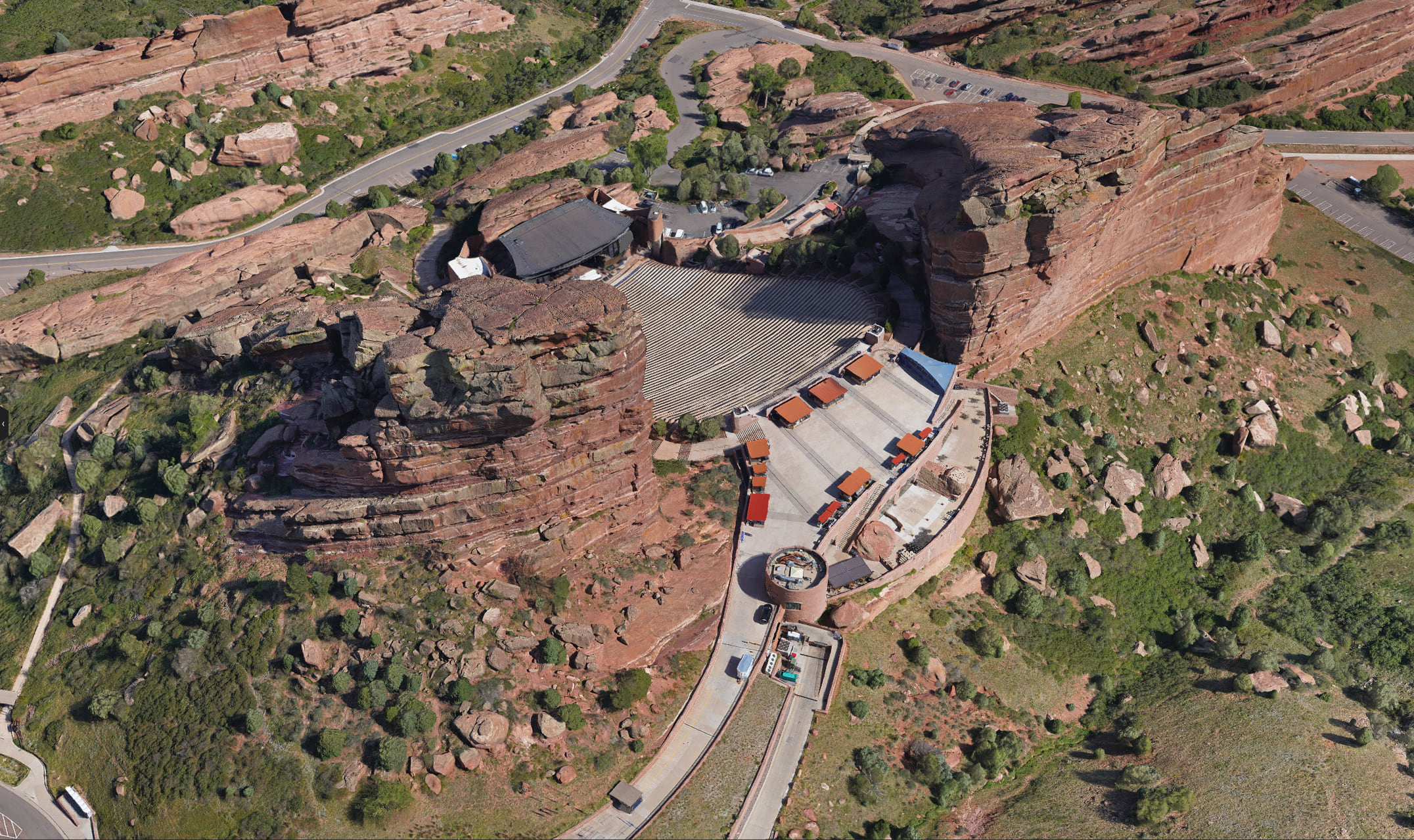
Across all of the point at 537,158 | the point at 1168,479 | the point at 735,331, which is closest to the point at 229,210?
the point at 537,158

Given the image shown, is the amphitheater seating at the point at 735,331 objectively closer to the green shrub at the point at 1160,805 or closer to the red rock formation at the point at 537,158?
the red rock formation at the point at 537,158

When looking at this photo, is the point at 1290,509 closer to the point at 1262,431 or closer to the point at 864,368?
the point at 1262,431

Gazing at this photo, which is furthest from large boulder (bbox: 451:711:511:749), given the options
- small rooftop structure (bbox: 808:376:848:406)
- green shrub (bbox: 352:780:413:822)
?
small rooftop structure (bbox: 808:376:848:406)

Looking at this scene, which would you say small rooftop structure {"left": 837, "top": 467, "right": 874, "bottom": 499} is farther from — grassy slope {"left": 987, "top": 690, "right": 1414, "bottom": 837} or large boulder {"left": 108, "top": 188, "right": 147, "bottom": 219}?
large boulder {"left": 108, "top": 188, "right": 147, "bottom": 219}

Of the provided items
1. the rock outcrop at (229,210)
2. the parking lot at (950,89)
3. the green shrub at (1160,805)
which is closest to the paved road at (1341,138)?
the parking lot at (950,89)

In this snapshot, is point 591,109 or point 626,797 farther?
point 591,109

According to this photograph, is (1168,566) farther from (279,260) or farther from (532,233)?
(279,260)

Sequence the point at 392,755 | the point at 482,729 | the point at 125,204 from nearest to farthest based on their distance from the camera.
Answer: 1. the point at 392,755
2. the point at 482,729
3. the point at 125,204
